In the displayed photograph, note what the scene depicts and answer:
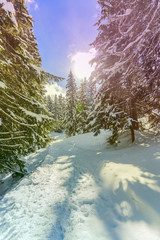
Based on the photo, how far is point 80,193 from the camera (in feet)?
→ 12.2

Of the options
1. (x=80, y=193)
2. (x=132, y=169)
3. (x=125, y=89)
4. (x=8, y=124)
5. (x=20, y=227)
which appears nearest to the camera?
(x=20, y=227)

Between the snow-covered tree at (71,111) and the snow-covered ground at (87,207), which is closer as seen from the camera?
the snow-covered ground at (87,207)

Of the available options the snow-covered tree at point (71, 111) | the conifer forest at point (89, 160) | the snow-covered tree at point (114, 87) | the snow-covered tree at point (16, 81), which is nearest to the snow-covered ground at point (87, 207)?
the conifer forest at point (89, 160)

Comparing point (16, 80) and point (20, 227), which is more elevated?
point (16, 80)

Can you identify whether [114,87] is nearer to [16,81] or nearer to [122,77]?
[122,77]

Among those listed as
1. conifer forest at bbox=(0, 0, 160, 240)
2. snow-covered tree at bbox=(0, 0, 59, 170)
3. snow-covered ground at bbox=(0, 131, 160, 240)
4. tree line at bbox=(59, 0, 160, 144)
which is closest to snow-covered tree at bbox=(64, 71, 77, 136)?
tree line at bbox=(59, 0, 160, 144)

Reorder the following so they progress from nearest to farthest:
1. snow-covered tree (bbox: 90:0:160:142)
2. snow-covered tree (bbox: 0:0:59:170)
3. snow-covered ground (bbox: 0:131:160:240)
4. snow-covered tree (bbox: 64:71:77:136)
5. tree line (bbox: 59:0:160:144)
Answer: snow-covered ground (bbox: 0:131:160:240) < snow-covered tree (bbox: 0:0:59:170) < tree line (bbox: 59:0:160:144) < snow-covered tree (bbox: 90:0:160:142) < snow-covered tree (bbox: 64:71:77:136)

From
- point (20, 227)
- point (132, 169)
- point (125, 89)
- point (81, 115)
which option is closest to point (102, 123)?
point (125, 89)

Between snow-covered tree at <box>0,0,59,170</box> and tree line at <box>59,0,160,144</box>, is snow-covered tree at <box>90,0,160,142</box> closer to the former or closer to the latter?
tree line at <box>59,0,160,144</box>

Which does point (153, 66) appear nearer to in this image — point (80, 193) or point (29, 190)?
point (80, 193)

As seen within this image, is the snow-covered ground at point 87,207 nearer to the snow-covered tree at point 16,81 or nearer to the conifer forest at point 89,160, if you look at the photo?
the conifer forest at point 89,160

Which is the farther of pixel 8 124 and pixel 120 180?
pixel 8 124

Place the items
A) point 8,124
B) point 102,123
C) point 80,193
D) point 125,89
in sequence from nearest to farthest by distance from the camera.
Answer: point 80,193
point 8,124
point 125,89
point 102,123

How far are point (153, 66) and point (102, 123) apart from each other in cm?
486
